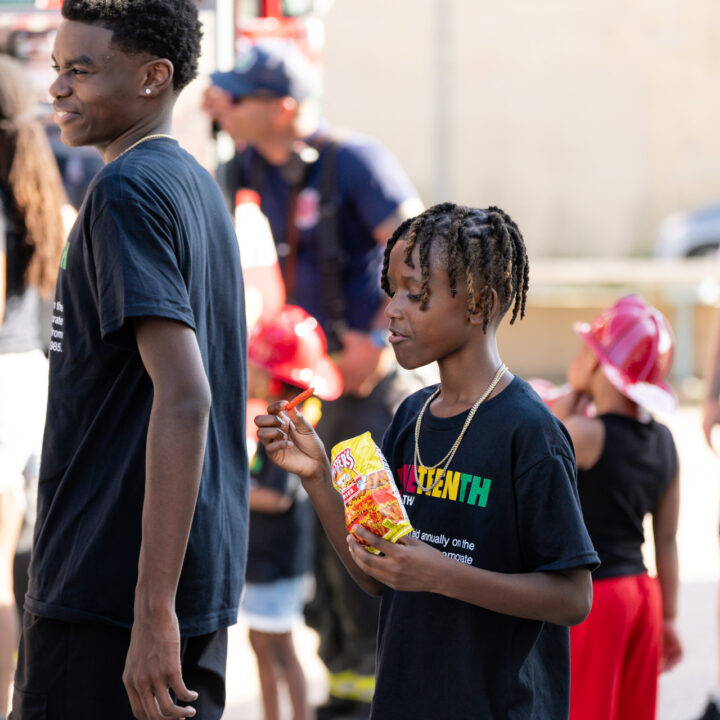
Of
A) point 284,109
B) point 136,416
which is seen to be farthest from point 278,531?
point 136,416

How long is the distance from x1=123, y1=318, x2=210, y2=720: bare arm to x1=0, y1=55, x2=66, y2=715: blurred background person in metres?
2.00

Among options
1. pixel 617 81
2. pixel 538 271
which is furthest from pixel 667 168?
pixel 538 271

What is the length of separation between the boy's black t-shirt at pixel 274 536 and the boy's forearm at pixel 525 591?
2.11 metres

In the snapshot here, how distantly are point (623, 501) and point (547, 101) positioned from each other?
1997 centimetres

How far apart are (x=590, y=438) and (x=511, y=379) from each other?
117cm

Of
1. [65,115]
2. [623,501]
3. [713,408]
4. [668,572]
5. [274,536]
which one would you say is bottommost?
[274,536]

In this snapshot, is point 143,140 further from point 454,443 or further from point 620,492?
point 620,492

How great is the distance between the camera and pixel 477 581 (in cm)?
209

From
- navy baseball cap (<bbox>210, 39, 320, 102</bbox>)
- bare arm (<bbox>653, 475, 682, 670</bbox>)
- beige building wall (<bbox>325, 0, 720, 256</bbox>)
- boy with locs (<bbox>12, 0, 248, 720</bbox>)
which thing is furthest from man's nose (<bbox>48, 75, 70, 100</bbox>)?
beige building wall (<bbox>325, 0, 720, 256</bbox>)

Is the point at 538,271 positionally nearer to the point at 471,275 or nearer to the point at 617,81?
the point at 617,81

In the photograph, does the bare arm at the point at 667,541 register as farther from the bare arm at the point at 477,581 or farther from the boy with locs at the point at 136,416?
the boy with locs at the point at 136,416

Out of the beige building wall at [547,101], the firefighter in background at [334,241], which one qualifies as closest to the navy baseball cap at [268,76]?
the firefighter in background at [334,241]

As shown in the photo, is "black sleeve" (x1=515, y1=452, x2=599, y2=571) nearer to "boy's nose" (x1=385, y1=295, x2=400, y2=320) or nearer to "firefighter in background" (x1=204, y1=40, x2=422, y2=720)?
"boy's nose" (x1=385, y1=295, x2=400, y2=320)

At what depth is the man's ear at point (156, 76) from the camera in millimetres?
2385
